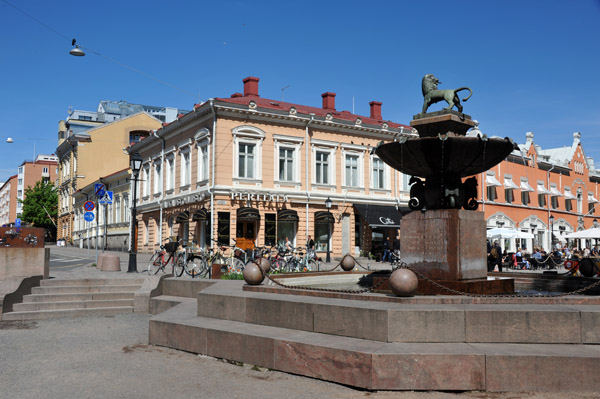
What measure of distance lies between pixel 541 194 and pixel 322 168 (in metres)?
23.8

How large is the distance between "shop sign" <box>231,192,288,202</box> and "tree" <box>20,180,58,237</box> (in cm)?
4588

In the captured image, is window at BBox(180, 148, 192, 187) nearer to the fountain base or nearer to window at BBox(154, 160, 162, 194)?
window at BBox(154, 160, 162, 194)

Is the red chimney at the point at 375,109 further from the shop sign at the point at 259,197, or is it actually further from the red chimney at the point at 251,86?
the shop sign at the point at 259,197

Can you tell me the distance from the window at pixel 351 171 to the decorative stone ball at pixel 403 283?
27.9 metres

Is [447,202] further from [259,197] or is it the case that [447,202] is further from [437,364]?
[259,197]

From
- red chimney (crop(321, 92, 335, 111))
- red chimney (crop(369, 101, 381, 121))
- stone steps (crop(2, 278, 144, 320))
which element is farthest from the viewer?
red chimney (crop(369, 101, 381, 121))

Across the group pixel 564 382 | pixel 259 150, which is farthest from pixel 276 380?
pixel 259 150

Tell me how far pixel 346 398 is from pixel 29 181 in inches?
4394

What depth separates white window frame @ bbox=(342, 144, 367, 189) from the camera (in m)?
34.0

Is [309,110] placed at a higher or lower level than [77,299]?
higher

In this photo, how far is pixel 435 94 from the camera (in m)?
9.11

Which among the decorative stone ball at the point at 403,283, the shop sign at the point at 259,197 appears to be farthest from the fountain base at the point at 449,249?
the shop sign at the point at 259,197

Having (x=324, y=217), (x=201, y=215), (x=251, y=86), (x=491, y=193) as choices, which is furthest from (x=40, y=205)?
(x=491, y=193)

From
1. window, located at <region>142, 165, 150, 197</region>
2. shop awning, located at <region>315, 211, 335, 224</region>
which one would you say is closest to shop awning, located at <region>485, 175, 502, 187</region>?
shop awning, located at <region>315, 211, 335, 224</region>
